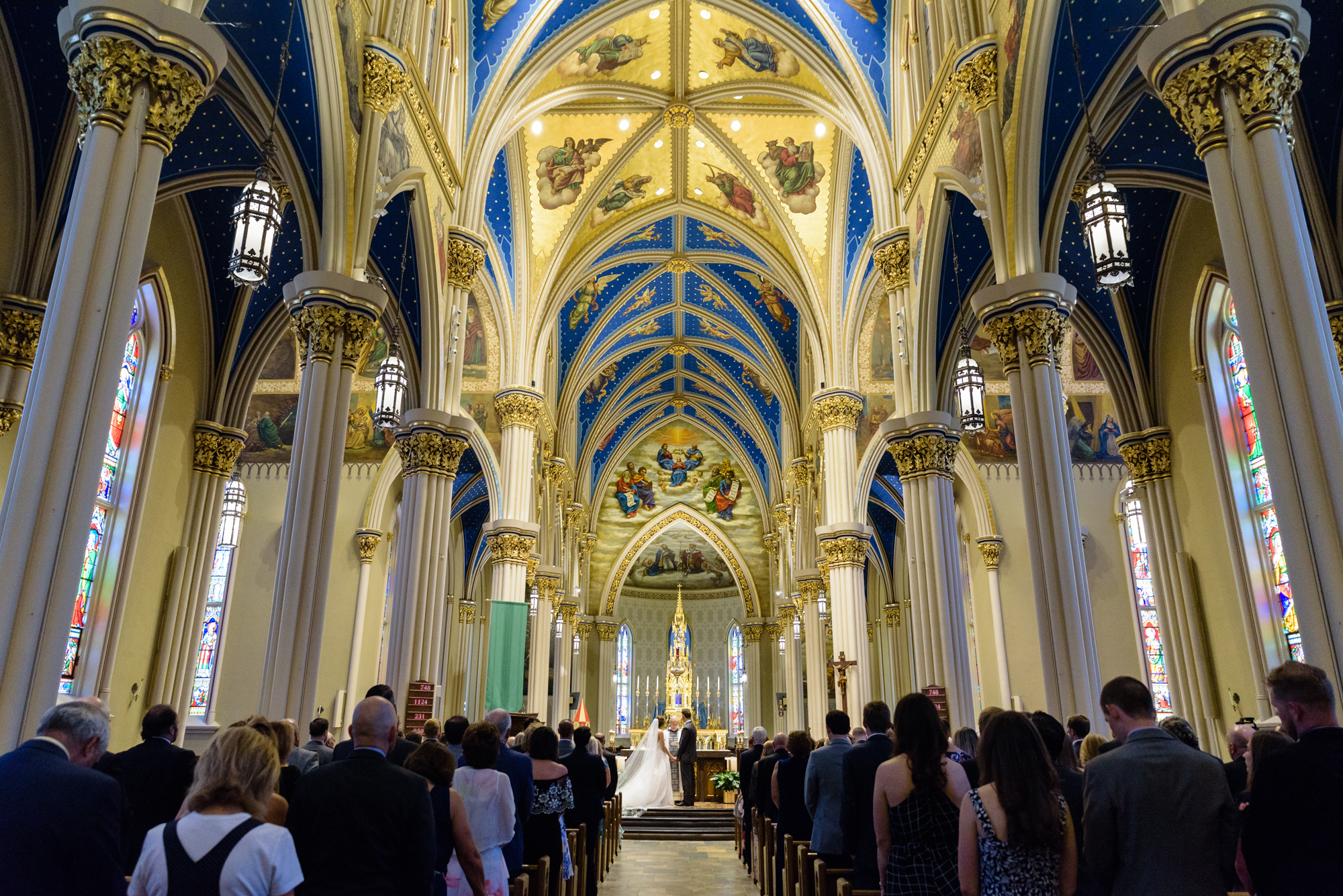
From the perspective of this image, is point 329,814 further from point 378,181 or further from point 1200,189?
point 1200,189

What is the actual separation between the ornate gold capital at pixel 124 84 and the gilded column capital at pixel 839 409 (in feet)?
44.0

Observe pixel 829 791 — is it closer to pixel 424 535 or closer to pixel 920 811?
pixel 920 811

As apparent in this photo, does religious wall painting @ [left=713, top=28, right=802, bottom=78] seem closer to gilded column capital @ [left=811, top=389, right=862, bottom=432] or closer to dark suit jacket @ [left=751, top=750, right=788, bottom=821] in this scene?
gilded column capital @ [left=811, top=389, right=862, bottom=432]

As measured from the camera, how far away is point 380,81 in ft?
31.4

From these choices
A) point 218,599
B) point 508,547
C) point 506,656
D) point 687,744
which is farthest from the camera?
point 508,547

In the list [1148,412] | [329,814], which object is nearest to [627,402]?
[1148,412]

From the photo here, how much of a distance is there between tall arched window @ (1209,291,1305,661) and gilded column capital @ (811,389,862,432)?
6.92 meters

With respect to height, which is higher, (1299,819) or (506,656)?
(506,656)

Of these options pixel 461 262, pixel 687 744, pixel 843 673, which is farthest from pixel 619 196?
pixel 687 744

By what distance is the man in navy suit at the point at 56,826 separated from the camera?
89.3 inches

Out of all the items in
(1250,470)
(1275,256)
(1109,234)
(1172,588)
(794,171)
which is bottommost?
(1172,588)

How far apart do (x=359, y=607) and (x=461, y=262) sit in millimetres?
8405

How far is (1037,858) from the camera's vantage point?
2.60 m

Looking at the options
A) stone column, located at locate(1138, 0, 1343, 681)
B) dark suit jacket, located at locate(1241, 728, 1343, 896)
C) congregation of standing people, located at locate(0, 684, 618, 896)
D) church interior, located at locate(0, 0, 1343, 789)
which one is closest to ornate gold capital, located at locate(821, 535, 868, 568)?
church interior, located at locate(0, 0, 1343, 789)
